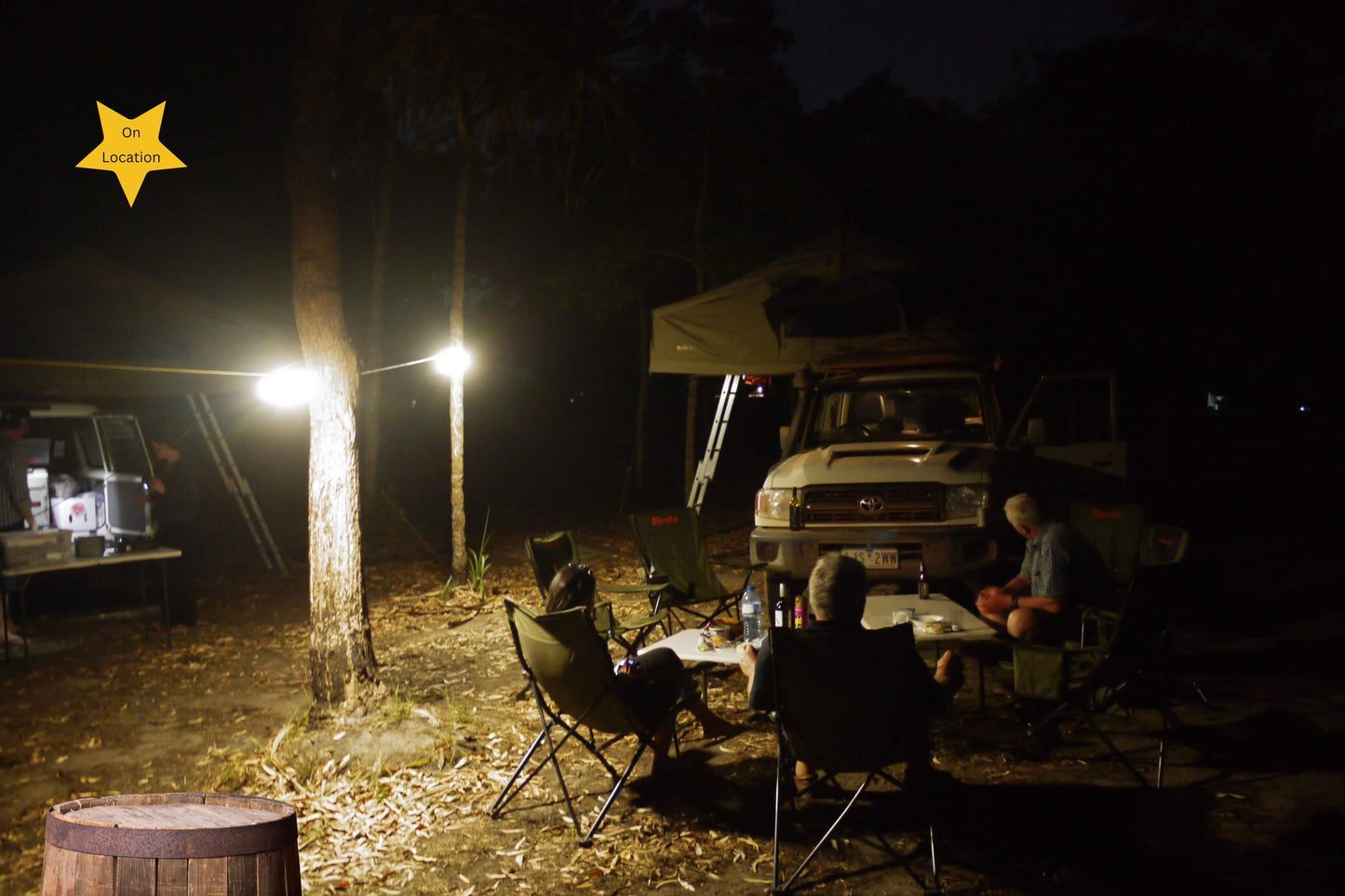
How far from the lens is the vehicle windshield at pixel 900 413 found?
7.48m

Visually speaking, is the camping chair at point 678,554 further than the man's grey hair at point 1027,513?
Yes

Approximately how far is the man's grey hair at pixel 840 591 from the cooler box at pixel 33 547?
20.1 ft

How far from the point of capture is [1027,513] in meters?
5.38

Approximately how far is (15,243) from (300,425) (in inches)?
443

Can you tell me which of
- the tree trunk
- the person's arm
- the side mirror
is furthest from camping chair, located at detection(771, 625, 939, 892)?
the side mirror

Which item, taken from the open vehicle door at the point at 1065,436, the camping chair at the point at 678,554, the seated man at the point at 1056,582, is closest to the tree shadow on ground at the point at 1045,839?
the seated man at the point at 1056,582

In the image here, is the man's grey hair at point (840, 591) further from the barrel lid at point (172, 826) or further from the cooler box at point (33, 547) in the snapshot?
the cooler box at point (33, 547)

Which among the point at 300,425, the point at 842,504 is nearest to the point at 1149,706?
the point at 842,504

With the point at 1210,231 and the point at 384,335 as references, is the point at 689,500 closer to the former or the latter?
the point at 1210,231

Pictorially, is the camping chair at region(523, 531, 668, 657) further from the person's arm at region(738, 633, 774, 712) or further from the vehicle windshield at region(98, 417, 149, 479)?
the vehicle windshield at region(98, 417, 149, 479)

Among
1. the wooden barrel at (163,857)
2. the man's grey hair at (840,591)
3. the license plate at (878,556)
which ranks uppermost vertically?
the man's grey hair at (840,591)

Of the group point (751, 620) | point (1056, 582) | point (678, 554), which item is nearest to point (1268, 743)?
point (1056, 582)

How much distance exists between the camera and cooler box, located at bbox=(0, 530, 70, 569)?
6.90 meters

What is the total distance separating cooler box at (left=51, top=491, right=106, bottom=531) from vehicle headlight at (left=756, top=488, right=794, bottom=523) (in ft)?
19.6
